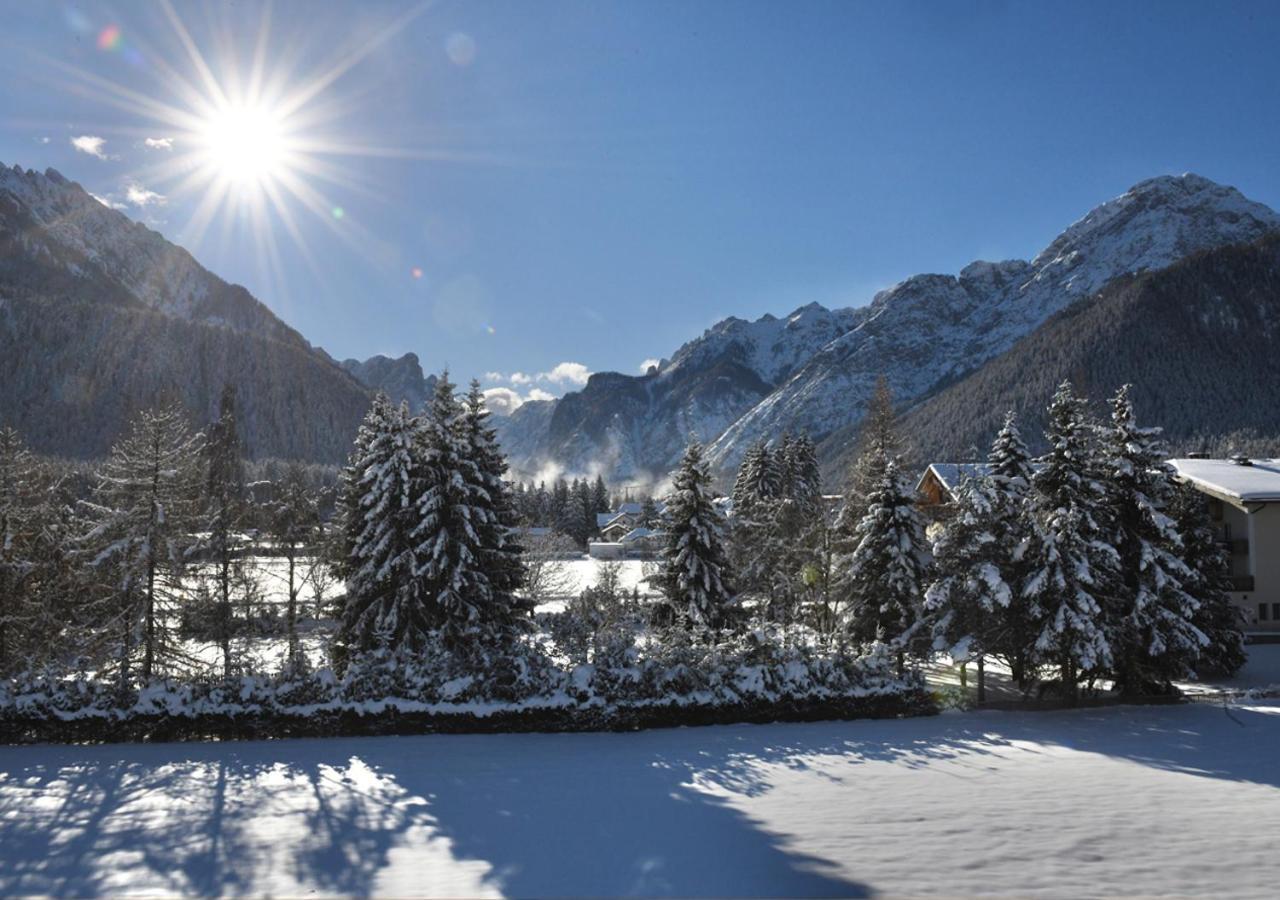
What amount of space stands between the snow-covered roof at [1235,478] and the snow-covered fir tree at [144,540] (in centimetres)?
3333

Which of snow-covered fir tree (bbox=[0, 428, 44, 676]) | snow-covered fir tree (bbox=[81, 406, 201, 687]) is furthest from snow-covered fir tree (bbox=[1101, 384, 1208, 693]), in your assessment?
snow-covered fir tree (bbox=[0, 428, 44, 676])

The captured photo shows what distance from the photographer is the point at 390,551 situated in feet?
65.5

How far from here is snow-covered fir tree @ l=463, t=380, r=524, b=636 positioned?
20.5 metres

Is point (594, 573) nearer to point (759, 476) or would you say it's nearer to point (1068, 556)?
point (759, 476)

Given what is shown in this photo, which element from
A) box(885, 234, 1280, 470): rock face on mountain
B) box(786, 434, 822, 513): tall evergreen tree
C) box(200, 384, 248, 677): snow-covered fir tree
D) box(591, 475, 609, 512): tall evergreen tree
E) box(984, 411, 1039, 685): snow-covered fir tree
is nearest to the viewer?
box(984, 411, 1039, 685): snow-covered fir tree

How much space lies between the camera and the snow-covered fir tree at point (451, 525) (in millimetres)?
19312

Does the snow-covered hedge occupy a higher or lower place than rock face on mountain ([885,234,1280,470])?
lower

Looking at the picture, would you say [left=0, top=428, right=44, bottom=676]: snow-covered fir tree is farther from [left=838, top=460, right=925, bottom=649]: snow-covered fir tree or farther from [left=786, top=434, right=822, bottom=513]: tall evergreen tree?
[left=786, top=434, right=822, bottom=513]: tall evergreen tree

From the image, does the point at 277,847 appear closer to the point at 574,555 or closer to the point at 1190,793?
the point at 1190,793

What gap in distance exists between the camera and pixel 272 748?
1188 centimetres

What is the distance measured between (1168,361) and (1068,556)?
450ft

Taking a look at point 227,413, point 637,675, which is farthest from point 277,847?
point 227,413

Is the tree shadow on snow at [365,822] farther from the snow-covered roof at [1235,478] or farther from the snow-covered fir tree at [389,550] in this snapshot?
the snow-covered roof at [1235,478]

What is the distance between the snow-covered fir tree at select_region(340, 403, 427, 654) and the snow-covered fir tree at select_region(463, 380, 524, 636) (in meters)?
1.69
